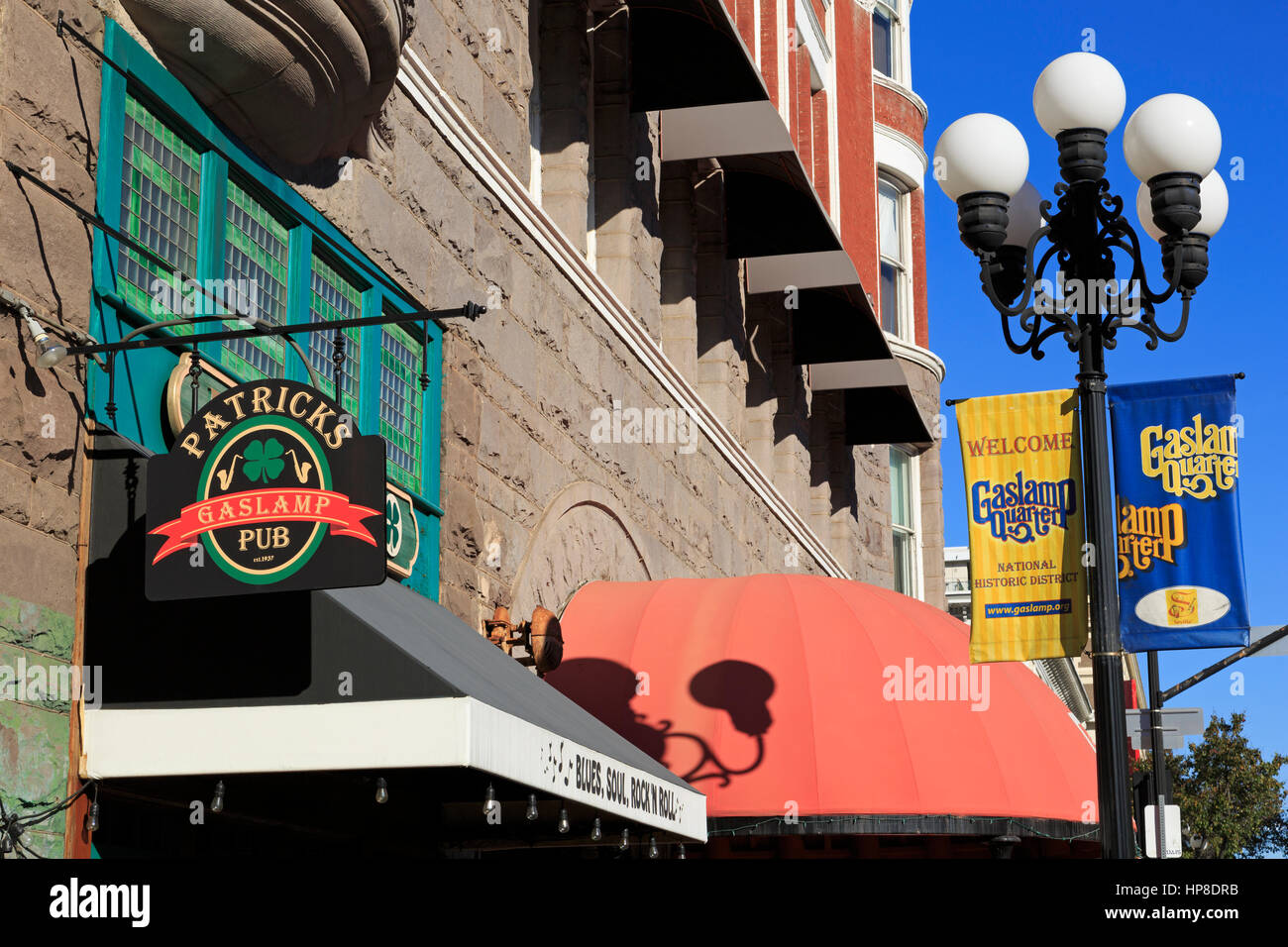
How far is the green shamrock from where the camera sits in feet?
22.8

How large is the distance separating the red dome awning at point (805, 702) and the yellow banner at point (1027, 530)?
124 inches

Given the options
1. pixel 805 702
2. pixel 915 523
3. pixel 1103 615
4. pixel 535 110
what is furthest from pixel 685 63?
pixel 915 523

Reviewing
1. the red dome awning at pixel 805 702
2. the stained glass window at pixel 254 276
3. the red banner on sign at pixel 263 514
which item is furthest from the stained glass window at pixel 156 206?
the red dome awning at pixel 805 702

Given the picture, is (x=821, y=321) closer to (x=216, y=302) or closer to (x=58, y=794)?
(x=216, y=302)

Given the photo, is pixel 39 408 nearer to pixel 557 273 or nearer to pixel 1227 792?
pixel 557 273

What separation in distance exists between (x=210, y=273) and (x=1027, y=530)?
457cm

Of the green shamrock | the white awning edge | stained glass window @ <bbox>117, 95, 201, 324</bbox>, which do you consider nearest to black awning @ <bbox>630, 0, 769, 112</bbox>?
stained glass window @ <bbox>117, 95, 201, 324</bbox>

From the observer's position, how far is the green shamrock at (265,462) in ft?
22.8

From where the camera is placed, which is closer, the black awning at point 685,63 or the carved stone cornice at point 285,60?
the carved stone cornice at point 285,60

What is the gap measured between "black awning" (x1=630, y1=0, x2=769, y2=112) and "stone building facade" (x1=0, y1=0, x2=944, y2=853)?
27 millimetres

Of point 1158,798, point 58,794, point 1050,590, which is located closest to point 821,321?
point 1158,798

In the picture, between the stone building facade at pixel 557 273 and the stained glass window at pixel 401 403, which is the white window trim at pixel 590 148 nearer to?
the stone building facade at pixel 557 273

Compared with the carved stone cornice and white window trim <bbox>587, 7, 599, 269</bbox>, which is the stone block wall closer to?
the carved stone cornice
